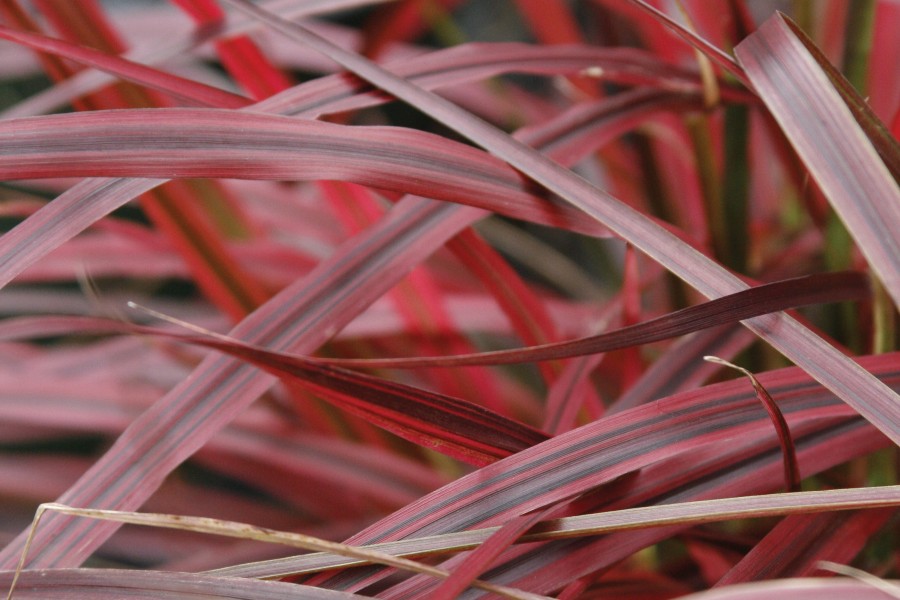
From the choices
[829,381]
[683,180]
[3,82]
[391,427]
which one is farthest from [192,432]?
[3,82]

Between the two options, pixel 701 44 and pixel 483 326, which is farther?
pixel 483 326

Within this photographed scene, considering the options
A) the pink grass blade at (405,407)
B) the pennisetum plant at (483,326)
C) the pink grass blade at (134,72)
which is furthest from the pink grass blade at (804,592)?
the pink grass blade at (134,72)

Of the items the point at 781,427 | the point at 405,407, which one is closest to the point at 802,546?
the point at 781,427

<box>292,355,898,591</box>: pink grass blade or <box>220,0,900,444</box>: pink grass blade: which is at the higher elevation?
<box>220,0,900,444</box>: pink grass blade

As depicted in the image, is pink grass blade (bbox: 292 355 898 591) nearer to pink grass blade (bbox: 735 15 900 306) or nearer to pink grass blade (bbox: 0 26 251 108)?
pink grass blade (bbox: 735 15 900 306)

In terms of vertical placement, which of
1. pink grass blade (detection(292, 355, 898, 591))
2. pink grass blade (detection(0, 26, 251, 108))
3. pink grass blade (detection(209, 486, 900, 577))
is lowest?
pink grass blade (detection(209, 486, 900, 577))

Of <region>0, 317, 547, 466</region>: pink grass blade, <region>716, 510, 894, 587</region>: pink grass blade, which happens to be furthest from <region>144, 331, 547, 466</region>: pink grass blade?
<region>716, 510, 894, 587</region>: pink grass blade

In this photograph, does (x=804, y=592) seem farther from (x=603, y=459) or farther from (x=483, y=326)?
(x=483, y=326)

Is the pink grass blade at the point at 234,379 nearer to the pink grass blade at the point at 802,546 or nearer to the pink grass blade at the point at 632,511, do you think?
the pink grass blade at the point at 632,511
